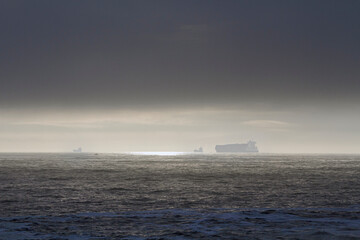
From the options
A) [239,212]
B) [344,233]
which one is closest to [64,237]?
[239,212]

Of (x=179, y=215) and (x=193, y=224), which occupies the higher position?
(x=179, y=215)

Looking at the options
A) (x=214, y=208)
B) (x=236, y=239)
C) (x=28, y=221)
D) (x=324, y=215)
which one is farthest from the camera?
(x=214, y=208)

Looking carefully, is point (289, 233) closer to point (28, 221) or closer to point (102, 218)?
point (102, 218)

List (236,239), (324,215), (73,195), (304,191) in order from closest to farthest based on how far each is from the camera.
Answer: (236,239) → (324,215) → (73,195) → (304,191)

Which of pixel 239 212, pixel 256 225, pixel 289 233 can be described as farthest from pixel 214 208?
pixel 289 233

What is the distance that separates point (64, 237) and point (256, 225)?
11.0 metres

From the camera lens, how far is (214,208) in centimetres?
3073

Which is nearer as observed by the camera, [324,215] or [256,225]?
[256,225]

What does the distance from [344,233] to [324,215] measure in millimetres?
5755

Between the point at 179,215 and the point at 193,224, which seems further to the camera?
the point at 179,215

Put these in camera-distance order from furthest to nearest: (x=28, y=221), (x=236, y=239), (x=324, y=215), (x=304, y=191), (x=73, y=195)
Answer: (x=304, y=191)
(x=73, y=195)
(x=324, y=215)
(x=28, y=221)
(x=236, y=239)

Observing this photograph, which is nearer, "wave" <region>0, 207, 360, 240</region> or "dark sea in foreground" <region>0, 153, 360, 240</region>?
"wave" <region>0, 207, 360, 240</region>

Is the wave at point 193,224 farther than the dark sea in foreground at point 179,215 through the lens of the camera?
No

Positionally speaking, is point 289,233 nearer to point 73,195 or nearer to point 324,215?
point 324,215
